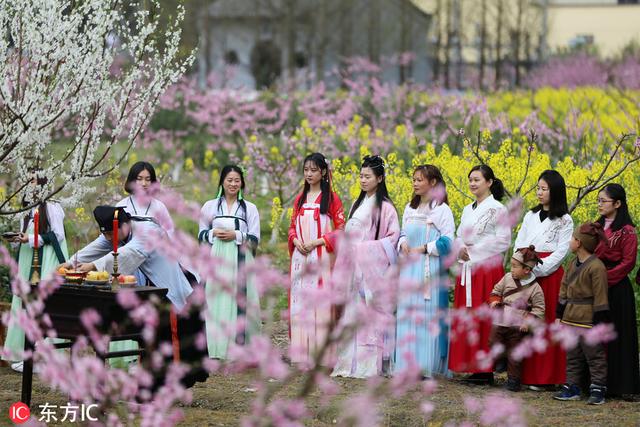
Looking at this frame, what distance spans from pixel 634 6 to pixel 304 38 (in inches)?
769

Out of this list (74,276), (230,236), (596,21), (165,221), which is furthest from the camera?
(596,21)

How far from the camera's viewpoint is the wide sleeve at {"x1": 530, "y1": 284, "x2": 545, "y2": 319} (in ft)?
24.9

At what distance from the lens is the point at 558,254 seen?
25.1 feet

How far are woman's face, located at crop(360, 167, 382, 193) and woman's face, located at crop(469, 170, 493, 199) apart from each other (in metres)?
0.74

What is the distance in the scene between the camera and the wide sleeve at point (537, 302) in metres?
7.60

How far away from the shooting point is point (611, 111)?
22344 millimetres

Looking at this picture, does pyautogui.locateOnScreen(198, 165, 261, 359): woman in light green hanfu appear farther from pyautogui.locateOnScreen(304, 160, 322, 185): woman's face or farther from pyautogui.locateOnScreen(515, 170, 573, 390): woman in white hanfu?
pyautogui.locateOnScreen(515, 170, 573, 390): woman in white hanfu

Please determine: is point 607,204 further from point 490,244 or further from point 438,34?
point 438,34

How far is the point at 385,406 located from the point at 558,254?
1.73m

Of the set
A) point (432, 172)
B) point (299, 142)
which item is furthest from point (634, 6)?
point (432, 172)

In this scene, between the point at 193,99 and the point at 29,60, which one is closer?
the point at 29,60

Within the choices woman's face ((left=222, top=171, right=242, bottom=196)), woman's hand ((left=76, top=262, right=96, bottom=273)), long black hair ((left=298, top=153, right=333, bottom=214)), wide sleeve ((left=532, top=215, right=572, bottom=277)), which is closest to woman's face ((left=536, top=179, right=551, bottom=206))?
wide sleeve ((left=532, top=215, right=572, bottom=277))

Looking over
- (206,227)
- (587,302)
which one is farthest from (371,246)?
(587,302)

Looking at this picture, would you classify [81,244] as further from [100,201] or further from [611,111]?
[611,111]
